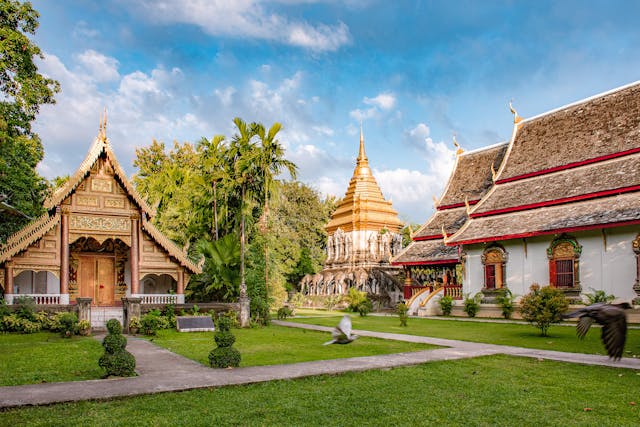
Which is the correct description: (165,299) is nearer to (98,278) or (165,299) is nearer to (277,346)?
(98,278)

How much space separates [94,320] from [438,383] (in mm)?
13489

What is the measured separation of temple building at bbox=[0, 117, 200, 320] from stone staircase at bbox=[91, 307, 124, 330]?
906mm

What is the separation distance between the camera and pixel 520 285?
70.8ft

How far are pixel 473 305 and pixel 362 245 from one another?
16416 millimetres

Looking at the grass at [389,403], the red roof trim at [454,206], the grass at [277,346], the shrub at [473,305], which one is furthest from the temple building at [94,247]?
the red roof trim at [454,206]

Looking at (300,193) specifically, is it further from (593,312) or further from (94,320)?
(593,312)

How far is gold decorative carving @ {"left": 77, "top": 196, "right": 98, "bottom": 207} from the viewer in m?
18.0

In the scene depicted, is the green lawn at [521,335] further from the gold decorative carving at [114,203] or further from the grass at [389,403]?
the gold decorative carving at [114,203]

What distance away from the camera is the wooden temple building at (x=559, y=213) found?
61.2 feet

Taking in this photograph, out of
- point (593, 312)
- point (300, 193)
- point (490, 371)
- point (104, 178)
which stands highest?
point (300, 193)

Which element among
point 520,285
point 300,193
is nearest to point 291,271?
point 300,193

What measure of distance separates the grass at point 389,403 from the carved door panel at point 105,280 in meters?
15.0

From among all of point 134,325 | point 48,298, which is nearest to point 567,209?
point 134,325

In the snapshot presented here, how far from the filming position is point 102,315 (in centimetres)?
1786
